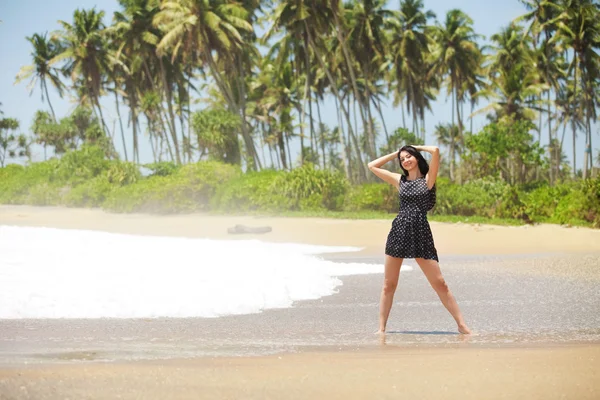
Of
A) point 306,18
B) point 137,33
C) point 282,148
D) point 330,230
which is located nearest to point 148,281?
point 330,230

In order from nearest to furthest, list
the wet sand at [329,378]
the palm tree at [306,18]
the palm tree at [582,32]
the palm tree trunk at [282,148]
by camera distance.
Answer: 1. the wet sand at [329,378]
2. the palm tree at [306,18]
3. the palm tree at [582,32]
4. the palm tree trunk at [282,148]

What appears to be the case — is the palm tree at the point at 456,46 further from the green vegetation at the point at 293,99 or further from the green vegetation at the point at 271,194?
the green vegetation at the point at 271,194

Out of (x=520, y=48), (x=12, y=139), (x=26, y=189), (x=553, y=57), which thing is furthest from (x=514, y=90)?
(x=12, y=139)

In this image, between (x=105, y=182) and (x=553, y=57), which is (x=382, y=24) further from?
(x=105, y=182)

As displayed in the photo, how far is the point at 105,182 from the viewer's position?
34.7 metres

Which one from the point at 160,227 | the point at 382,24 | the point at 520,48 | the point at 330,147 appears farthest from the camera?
the point at 330,147

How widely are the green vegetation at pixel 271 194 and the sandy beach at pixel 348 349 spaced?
46.9 ft

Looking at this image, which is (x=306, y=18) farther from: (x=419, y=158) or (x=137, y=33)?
(x=419, y=158)

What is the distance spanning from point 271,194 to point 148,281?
797 inches

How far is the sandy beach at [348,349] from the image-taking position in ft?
11.5

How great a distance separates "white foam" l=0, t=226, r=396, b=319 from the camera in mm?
7398

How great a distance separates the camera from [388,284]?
239 inches

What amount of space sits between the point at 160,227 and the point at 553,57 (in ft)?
127

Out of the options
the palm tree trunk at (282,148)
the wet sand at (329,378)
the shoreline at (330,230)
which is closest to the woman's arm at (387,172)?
the wet sand at (329,378)
